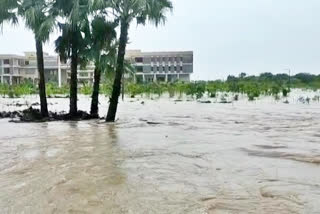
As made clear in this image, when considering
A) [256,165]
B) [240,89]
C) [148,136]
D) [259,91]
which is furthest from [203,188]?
[240,89]

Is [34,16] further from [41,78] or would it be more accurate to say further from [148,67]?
[148,67]

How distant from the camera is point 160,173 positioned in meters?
6.24

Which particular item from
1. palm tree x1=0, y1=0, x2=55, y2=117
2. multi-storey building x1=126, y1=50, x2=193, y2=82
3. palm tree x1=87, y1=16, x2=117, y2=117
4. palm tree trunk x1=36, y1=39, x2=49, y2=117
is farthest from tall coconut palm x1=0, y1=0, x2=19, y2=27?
multi-storey building x1=126, y1=50, x2=193, y2=82

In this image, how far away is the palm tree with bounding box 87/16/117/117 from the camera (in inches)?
614

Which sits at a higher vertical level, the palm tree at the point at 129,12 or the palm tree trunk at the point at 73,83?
the palm tree at the point at 129,12

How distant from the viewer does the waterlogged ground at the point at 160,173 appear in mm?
4578

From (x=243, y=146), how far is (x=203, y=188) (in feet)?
13.0

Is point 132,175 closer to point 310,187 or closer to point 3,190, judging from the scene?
point 3,190

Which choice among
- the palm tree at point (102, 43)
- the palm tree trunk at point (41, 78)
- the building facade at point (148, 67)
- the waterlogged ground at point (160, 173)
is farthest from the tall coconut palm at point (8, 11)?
the building facade at point (148, 67)

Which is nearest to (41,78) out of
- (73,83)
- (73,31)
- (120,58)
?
(73,83)

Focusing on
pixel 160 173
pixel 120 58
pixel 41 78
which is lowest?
pixel 160 173

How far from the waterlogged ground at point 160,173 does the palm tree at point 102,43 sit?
220 inches

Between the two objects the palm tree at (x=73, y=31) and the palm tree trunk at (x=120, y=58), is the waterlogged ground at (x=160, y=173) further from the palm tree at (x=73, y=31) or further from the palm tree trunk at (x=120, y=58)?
the palm tree at (x=73, y=31)

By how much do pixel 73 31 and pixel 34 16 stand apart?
1.43 meters
